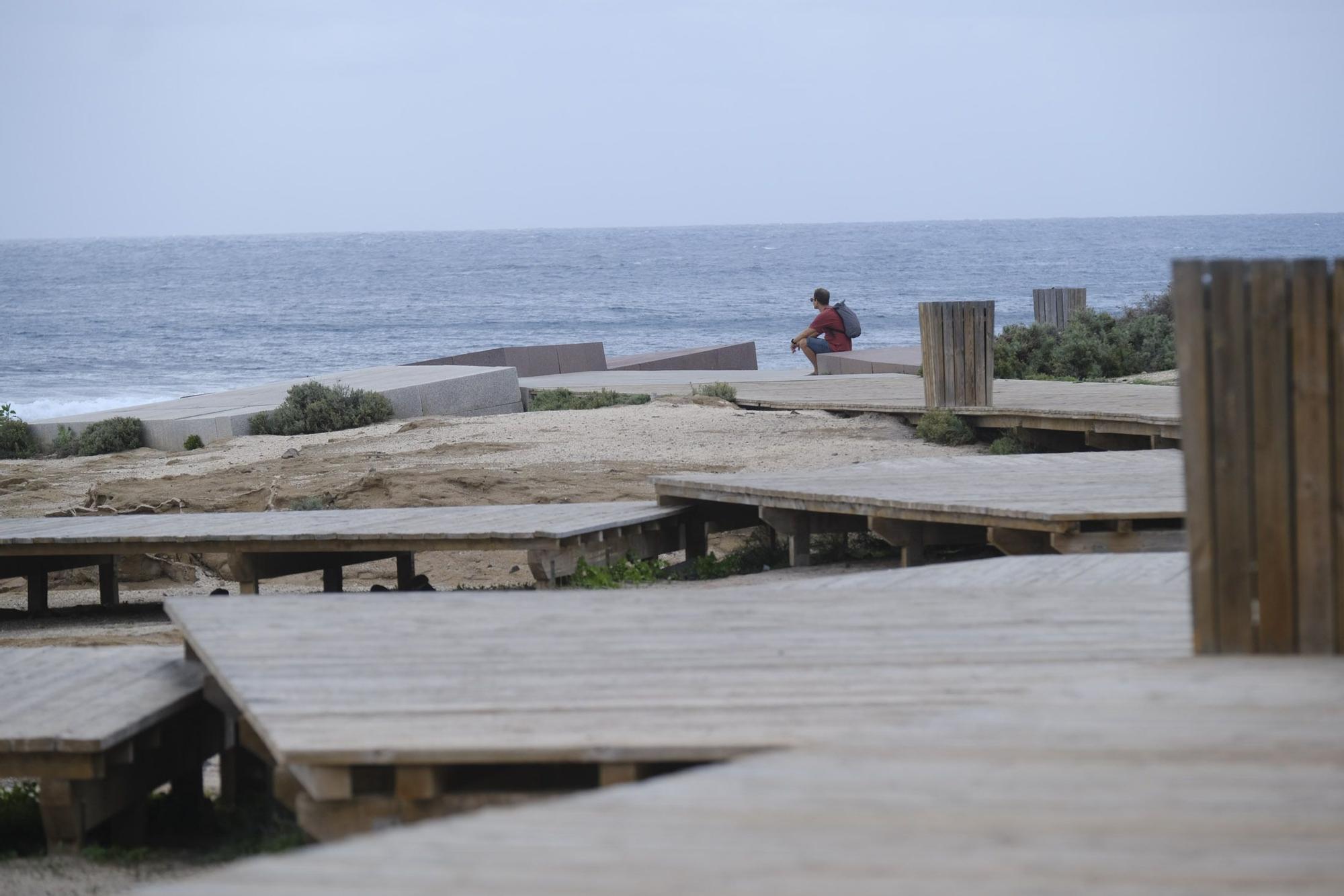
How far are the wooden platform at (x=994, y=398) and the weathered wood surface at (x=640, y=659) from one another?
5804mm

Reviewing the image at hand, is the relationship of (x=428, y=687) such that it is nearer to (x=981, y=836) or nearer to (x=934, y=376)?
(x=981, y=836)

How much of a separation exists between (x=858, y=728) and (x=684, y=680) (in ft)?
2.55

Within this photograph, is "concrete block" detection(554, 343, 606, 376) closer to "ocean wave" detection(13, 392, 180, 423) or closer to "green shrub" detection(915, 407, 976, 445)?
"green shrub" detection(915, 407, 976, 445)

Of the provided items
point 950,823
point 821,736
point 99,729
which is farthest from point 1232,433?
point 99,729

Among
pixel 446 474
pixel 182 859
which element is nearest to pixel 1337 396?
pixel 182 859

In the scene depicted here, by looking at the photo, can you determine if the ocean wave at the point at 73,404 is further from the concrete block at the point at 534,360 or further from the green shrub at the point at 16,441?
the green shrub at the point at 16,441

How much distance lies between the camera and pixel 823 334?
19.3 meters

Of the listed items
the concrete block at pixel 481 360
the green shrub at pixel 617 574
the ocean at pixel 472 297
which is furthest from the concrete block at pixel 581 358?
the green shrub at pixel 617 574

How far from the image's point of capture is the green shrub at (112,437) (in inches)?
628

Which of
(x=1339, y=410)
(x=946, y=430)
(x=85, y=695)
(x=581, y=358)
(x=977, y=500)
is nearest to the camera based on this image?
(x=1339, y=410)

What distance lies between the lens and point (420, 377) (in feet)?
60.3

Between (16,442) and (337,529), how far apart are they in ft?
31.6

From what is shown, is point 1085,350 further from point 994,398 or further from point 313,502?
point 313,502

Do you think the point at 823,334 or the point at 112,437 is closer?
the point at 112,437
